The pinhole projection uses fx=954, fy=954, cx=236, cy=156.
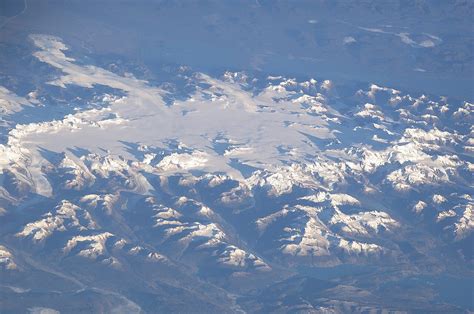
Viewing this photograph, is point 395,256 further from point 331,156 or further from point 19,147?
point 19,147

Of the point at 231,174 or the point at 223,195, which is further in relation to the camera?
the point at 231,174

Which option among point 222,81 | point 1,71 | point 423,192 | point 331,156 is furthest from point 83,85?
point 423,192

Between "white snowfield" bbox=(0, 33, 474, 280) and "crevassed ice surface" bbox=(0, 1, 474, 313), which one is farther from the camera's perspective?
"white snowfield" bbox=(0, 33, 474, 280)

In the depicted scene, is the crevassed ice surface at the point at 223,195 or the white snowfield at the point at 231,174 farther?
the white snowfield at the point at 231,174

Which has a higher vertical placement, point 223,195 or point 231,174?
point 231,174
